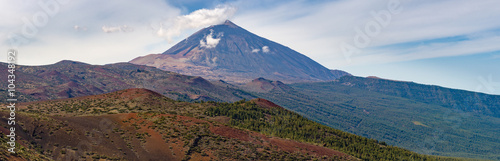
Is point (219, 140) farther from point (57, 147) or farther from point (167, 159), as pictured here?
point (57, 147)

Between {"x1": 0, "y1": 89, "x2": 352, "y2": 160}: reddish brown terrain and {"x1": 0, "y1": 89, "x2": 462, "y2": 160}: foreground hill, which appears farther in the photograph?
{"x1": 0, "y1": 89, "x2": 462, "y2": 160}: foreground hill

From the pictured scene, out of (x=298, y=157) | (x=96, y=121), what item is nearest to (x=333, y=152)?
(x=298, y=157)

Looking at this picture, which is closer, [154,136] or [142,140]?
[142,140]

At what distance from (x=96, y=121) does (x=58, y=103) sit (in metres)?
44.4

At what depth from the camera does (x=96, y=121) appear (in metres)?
76.5

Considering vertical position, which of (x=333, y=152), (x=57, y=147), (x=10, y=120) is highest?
(x=10, y=120)

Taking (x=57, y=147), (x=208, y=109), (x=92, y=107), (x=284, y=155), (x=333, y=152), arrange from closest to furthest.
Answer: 1. (x=57, y=147)
2. (x=284, y=155)
3. (x=333, y=152)
4. (x=92, y=107)
5. (x=208, y=109)

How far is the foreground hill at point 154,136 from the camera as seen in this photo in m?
60.8

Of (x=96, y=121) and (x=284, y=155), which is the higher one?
(x=96, y=121)

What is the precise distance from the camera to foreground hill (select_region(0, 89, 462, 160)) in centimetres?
6078

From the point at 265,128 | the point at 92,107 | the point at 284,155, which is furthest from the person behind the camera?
the point at 265,128

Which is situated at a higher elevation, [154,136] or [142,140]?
[154,136]

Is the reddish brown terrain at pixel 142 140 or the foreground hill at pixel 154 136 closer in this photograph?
the reddish brown terrain at pixel 142 140

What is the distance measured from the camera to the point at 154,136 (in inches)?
2891
